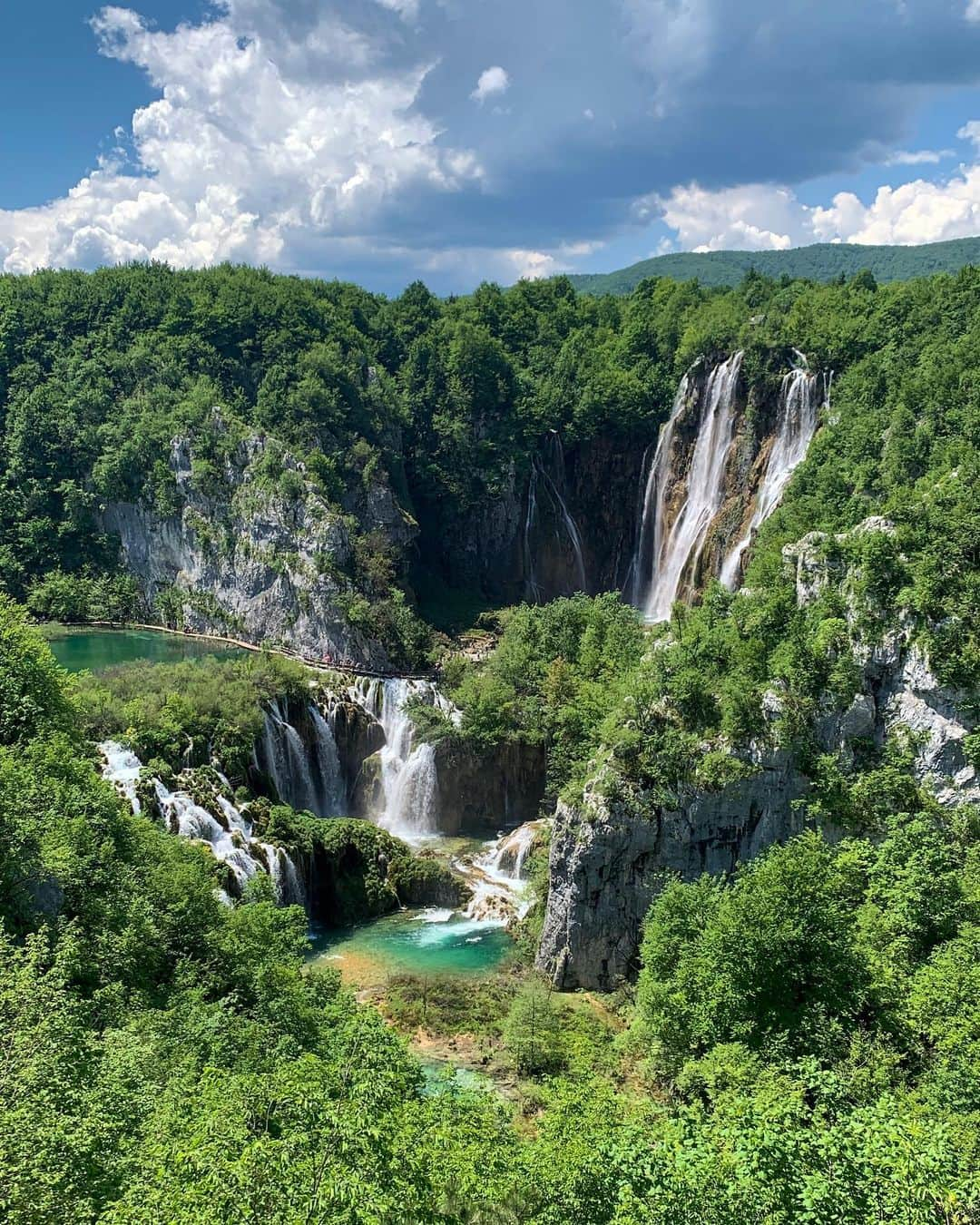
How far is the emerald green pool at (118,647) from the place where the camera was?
4694cm

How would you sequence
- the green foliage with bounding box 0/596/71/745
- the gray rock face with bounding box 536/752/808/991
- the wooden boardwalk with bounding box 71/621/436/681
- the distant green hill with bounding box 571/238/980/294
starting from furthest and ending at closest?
the distant green hill with bounding box 571/238/980/294 → the wooden boardwalk with bounding box 71/621/436/681 → the gray rock face with bounding box 536/752/808/991 → the green foliage with bounding box 0/596/71/745

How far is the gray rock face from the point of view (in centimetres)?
2428

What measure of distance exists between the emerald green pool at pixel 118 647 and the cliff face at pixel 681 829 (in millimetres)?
29387

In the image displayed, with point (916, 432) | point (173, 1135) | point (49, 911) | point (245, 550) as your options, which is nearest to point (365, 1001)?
point (49, 911)

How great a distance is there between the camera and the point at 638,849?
→ 80.4ft

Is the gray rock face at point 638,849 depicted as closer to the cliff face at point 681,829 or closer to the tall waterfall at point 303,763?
the cliff face at point 681,829

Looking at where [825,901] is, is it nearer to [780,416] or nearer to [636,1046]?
[636,1046]

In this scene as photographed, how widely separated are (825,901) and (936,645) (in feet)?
30.6

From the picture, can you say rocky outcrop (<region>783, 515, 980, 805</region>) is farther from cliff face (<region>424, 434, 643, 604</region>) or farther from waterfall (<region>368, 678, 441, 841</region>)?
cliff face (<region>424, 434, 643, 604</region>)

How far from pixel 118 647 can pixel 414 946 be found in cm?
3193

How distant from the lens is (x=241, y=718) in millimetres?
33281

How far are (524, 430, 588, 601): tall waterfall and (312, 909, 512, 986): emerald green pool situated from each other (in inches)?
1355

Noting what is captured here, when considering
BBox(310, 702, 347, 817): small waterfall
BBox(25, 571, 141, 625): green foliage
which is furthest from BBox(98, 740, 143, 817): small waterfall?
BBox(25, 571, 141, 625): green foliage

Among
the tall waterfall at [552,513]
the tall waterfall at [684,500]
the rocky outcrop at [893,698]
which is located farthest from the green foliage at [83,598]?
the rocky outcrop at [893,698]
